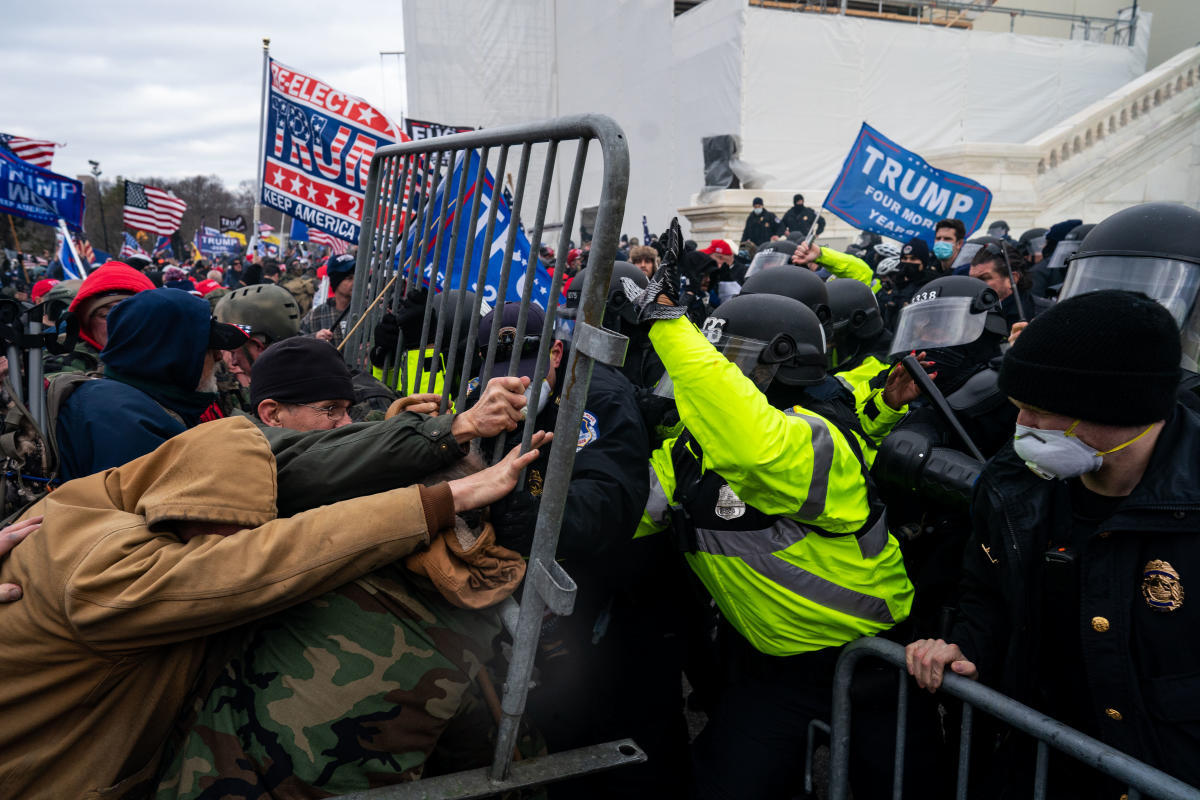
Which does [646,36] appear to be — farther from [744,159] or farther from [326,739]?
[326,739]

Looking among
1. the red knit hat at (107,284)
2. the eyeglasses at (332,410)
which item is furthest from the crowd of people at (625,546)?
the red knit hat at (107,284)

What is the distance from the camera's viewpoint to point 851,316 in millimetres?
4164

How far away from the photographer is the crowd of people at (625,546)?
1.66 metres

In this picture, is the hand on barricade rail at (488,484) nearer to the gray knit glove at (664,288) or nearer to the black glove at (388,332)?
the gray knit glove at (664,288)

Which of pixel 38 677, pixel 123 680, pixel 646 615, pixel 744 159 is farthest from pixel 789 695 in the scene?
pixel 744 159

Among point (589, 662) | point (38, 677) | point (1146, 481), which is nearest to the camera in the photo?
point (38, 677)

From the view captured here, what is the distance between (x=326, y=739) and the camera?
1690mm

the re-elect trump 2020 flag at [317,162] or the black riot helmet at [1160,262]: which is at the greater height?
the re-elect trump 2020 flag at [317,162]

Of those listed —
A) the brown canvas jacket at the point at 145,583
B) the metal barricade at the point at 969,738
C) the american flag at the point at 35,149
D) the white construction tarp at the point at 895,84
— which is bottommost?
the metal barricade at the point at 969,738

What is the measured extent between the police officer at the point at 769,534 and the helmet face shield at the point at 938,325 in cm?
52

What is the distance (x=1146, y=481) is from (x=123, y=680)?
227 cm

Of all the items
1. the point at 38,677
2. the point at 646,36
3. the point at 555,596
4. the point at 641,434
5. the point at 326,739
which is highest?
the point at 646,36

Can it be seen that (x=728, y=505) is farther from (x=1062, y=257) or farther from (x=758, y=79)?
(x=758, y=79)

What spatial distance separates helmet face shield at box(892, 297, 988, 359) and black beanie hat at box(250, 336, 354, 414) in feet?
6.35
